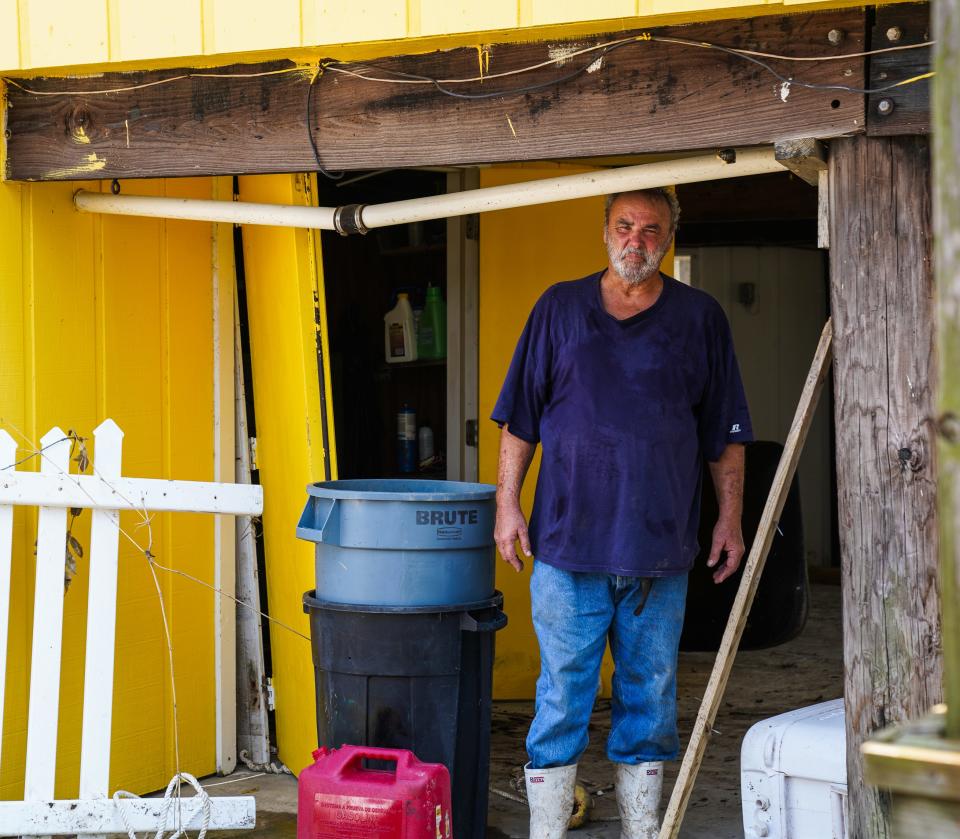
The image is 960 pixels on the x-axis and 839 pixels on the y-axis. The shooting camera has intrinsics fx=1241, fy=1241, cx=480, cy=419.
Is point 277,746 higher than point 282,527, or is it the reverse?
point 282,527

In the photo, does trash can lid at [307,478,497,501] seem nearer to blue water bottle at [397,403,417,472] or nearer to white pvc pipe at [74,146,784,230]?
white pvc pipe at [74,146,784,230]

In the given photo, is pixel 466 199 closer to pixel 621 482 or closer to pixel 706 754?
pixel 621 482

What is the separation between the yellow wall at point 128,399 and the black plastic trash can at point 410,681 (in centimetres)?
96

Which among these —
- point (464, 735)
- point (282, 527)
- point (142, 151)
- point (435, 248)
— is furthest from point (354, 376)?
point (464, 735)

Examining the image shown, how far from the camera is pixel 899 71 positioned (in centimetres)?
263

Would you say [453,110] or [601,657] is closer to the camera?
[453,110]

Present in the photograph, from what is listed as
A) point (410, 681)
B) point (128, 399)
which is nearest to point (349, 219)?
point (128, 399)

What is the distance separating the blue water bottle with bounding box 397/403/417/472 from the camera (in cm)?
603

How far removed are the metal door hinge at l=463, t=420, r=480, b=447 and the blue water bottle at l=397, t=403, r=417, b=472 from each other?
76 cm

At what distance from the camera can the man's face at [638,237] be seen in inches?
129

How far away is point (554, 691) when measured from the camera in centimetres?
332

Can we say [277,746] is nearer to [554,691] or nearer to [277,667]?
[277,667]

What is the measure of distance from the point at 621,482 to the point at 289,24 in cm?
145

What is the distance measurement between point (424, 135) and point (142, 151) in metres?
0.95
